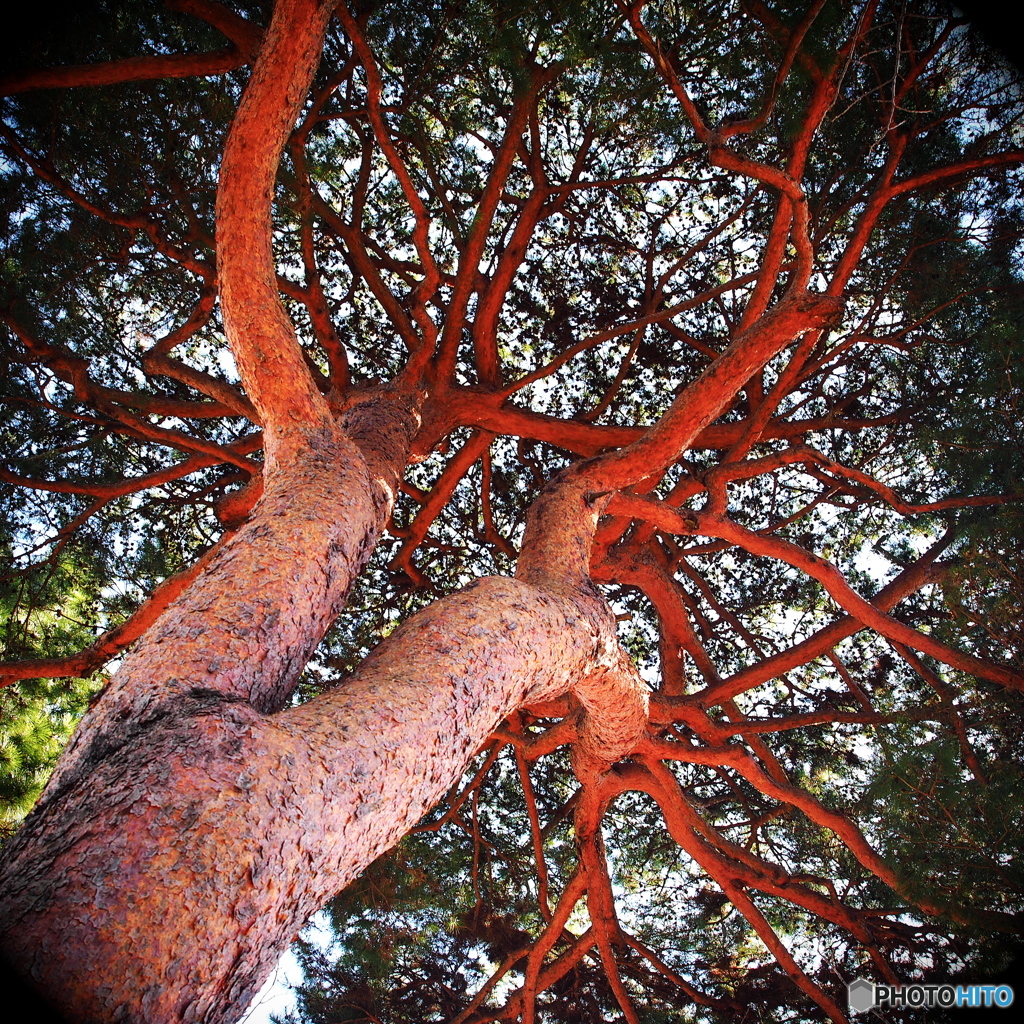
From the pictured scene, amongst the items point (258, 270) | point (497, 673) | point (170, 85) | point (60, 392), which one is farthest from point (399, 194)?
point (497, 673)

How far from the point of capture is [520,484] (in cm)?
546

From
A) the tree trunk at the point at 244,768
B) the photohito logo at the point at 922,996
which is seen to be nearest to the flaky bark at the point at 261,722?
the tree trunk at the point at 244,768

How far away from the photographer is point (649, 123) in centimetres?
399

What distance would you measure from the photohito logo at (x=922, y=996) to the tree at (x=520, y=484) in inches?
7.0

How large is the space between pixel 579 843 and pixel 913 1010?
162 cm

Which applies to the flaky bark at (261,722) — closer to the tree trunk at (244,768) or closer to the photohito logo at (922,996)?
the tree trunk at (244,768)

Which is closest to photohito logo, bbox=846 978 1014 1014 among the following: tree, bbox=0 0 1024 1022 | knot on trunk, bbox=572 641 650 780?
tree, bbox=0 0 1024 1022

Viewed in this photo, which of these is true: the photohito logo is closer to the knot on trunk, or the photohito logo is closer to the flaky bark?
the knot on trunk

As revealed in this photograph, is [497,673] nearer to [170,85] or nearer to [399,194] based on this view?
[170,85]

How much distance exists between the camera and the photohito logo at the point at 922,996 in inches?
98.8

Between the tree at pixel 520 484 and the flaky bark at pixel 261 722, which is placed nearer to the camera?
the flaky bark at pixel 261 722

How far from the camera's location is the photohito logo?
2.51 meters

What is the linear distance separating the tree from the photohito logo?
7.0 inches

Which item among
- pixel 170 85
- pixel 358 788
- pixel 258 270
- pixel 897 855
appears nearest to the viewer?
pixel 358 788
